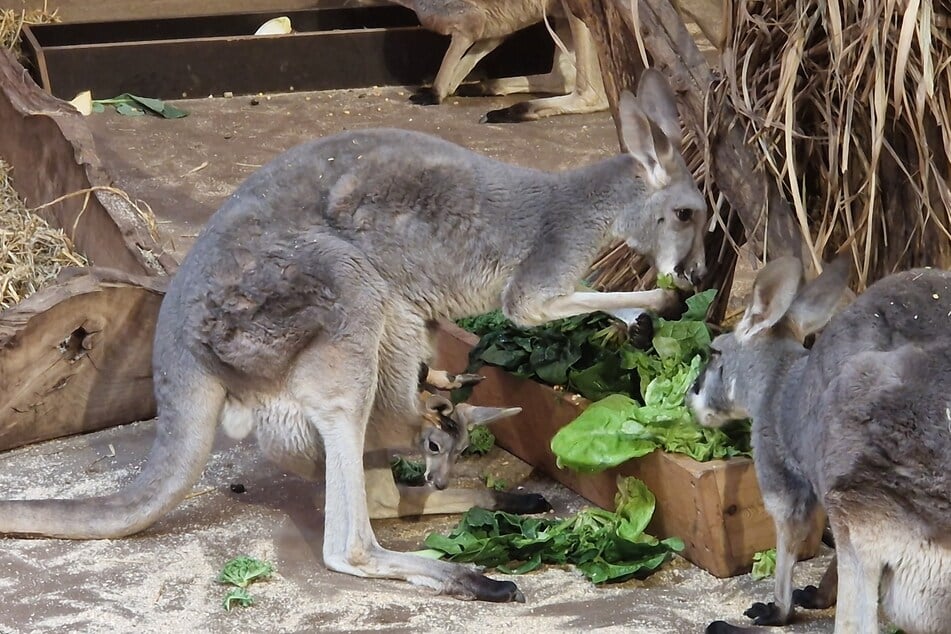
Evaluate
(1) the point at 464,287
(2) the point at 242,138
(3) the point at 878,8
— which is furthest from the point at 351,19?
(3) the point at 878,8

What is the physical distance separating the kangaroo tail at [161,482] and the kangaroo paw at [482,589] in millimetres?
855

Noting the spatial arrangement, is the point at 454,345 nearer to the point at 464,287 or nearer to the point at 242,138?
the point at 464,287

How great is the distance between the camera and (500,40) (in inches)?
359

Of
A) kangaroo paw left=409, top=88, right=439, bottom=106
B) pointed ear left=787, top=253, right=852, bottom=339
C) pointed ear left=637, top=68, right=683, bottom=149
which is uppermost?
pointed ear left=637, top=68, right=683, bottom=149

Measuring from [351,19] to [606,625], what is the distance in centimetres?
676

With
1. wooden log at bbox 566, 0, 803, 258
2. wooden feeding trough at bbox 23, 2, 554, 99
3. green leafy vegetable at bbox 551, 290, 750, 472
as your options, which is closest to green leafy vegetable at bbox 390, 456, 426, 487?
green leafy vegetable at bbox 551, 290, 750, 472

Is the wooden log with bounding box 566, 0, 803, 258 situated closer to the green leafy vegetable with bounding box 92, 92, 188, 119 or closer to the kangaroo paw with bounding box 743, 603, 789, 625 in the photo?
the kangaroo paw with bounding box 743, 603, 789, 625

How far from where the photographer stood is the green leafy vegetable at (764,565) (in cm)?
399

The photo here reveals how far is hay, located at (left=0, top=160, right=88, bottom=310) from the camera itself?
5641 millimetres

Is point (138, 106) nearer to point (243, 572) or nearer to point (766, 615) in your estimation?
point (243, 572)

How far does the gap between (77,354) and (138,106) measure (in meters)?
3.96

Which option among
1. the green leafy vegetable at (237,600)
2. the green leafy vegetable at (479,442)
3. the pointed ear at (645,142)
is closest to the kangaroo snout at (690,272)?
the pointed ear at (645,142)

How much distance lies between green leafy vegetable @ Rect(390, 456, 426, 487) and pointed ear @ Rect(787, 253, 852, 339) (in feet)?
5.13

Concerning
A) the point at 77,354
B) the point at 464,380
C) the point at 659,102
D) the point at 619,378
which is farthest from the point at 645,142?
the point at 77,354
